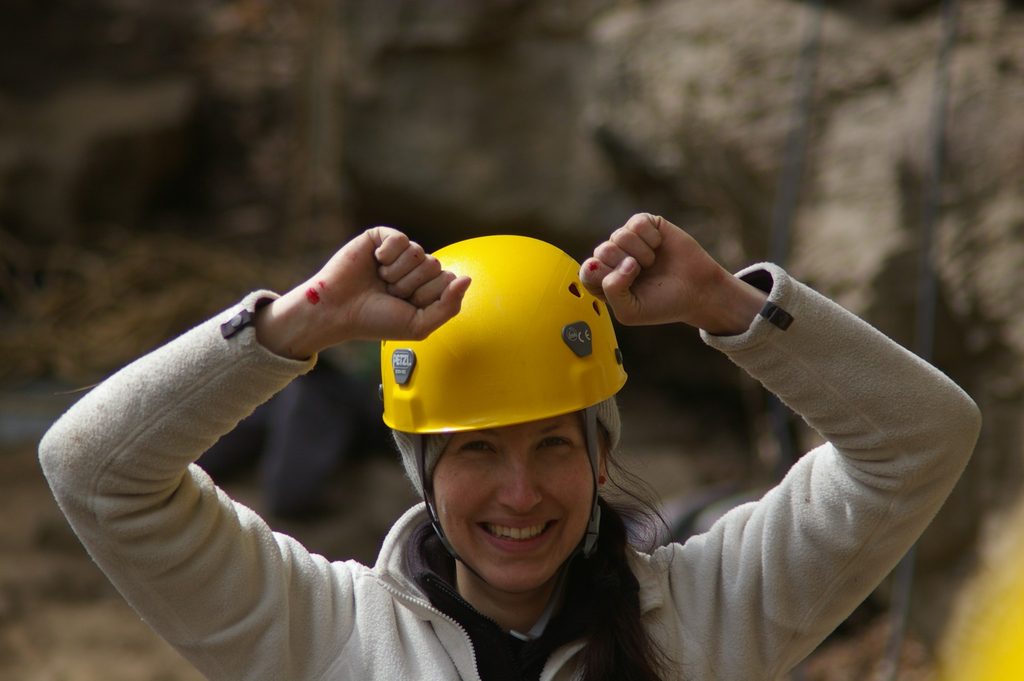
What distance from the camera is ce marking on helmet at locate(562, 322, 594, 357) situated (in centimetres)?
193

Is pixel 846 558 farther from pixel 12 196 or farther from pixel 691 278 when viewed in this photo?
pixel 12 196

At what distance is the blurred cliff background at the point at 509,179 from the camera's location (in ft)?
12.6

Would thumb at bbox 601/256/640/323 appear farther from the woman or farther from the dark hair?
the dark hair

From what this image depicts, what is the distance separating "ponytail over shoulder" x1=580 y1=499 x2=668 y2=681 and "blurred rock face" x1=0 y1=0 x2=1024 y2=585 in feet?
6.80

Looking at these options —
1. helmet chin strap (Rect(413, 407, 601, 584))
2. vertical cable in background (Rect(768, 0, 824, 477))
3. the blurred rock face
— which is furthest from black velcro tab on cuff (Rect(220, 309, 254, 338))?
vertical cable in background (Rect(768, 0, 824, 477))

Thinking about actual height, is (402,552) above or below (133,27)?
above

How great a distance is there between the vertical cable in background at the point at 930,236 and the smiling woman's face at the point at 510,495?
7.20ft

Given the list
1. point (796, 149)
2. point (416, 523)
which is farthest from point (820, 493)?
point (796, 149)

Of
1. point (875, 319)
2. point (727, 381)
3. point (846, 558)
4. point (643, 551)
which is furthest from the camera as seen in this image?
point (727, 381)

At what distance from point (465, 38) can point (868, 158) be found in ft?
8.69

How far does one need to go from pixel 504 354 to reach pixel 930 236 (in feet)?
7.37

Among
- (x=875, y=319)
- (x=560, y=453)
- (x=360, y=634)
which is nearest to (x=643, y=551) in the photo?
(x=560, y=453)

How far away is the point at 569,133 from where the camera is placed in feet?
20.1

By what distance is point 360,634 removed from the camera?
6.23 feet
